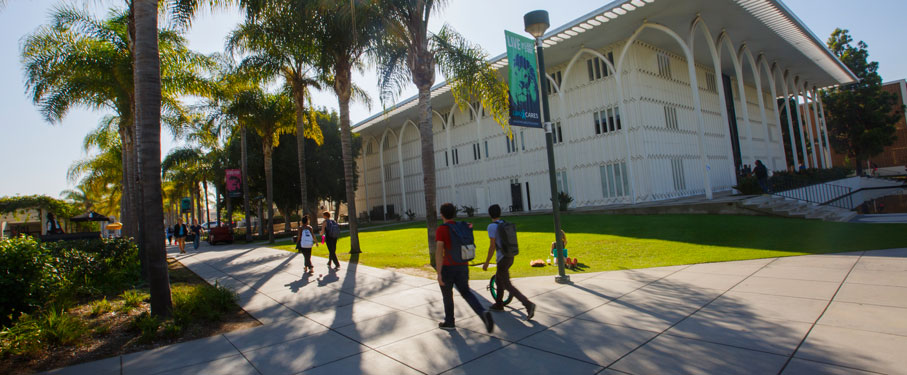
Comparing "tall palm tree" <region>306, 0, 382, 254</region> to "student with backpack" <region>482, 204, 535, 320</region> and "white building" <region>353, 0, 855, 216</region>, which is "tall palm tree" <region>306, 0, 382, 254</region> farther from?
"student with backpack" <region>482, 204, 535, 320</region>

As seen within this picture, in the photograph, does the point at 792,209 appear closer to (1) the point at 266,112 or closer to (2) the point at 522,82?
(2) the point at 522,82

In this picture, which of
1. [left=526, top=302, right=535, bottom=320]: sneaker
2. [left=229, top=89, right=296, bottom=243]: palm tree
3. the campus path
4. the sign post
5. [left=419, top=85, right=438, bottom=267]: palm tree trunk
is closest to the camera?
the campus path

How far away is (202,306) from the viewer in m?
6.34

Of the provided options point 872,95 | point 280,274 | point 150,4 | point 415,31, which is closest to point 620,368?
point 150,4

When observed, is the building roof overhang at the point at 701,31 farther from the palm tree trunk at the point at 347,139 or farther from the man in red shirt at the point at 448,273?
the man in red shirt at the point at 448,273

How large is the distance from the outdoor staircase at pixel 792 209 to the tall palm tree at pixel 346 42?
15.0 meters

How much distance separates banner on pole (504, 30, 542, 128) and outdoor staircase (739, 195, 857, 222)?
12961mm

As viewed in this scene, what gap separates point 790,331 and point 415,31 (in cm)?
1033

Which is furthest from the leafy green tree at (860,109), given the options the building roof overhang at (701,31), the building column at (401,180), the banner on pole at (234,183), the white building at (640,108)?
the banner on pole at (234,183)

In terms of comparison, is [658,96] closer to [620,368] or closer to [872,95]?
[620,368]

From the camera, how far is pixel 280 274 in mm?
10508

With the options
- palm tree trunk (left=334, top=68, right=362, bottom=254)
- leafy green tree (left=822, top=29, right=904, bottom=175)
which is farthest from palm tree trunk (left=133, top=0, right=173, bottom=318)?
leafy green tree (left=822, top=29, right=904, bottom=175)

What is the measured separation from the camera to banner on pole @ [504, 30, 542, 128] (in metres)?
7.67

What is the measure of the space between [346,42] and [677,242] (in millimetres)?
12034
